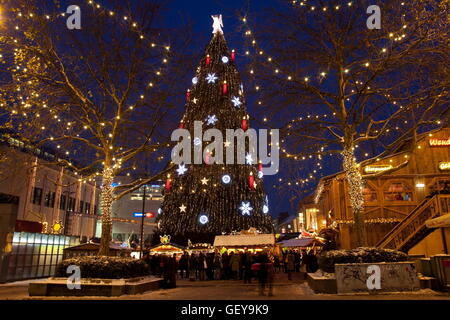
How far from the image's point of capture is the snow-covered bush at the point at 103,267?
12961 millimetres

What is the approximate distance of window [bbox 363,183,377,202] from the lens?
23.9 meters

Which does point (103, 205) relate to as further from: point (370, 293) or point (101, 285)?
point (370, 293)

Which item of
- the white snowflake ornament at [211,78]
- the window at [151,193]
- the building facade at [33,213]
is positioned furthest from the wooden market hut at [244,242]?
the window at [151,193]

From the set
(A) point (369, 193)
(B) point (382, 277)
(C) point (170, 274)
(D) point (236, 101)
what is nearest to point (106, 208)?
(C) point (170, 274)

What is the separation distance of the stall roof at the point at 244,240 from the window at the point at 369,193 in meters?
7.05

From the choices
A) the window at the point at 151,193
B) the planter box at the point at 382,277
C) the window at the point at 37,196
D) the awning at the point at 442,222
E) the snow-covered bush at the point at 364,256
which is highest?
the window at the point at 151,193

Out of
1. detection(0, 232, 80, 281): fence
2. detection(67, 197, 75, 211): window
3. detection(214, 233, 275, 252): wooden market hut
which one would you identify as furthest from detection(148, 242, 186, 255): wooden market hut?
detection(67, 197, 75, 211): window

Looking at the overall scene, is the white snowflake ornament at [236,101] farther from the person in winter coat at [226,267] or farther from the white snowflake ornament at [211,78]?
the person in winter coat at [226,267]

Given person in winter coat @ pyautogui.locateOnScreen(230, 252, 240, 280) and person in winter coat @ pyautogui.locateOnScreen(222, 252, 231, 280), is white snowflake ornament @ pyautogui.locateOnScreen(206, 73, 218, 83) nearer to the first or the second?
person in winter coat @ pyautogui.locateOnScreen(222, 252, 231, 280)

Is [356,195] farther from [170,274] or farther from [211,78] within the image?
[211,78]

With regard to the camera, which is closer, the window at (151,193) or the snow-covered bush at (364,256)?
the snow-covered bush at (364,256)

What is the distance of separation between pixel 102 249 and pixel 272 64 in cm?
1047

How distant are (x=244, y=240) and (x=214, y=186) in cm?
626
